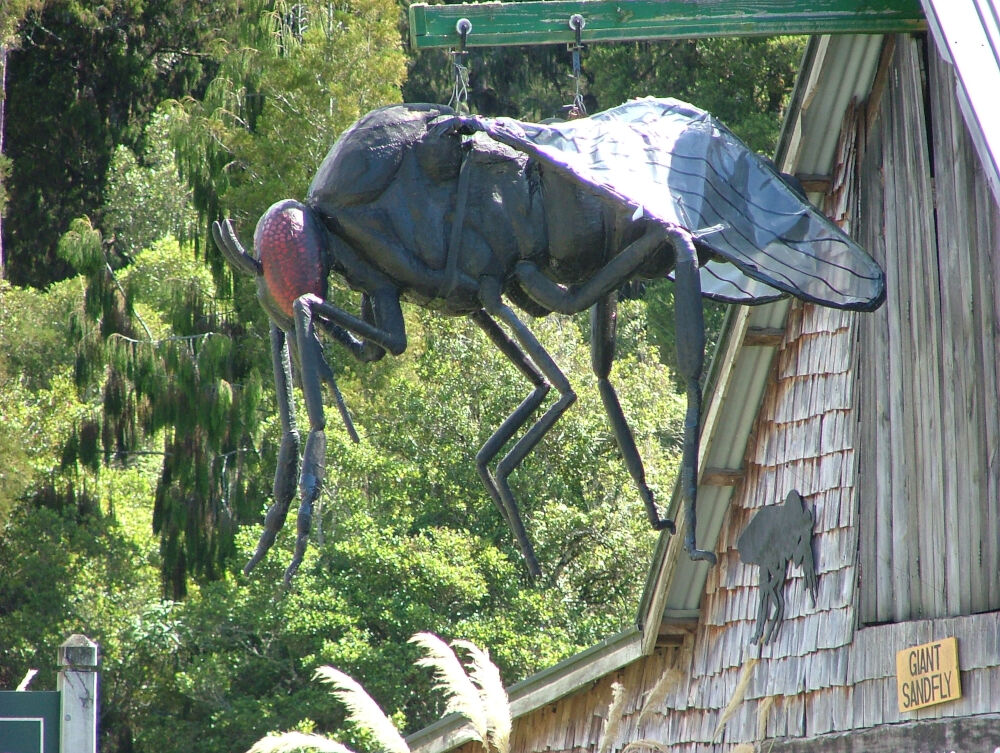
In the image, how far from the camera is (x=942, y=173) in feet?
17.9

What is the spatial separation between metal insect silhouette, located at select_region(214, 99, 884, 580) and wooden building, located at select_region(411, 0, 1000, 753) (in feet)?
2.35

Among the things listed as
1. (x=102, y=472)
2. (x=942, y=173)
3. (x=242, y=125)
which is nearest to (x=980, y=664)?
(x=942, y=173)

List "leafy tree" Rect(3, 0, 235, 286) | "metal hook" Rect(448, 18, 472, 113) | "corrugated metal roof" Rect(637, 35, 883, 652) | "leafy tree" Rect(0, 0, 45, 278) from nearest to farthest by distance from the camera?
1. "metal hook" Rect(448, 18, 472, 113)
2. "corrugated metal roof" Rect(637, 35, 883, 652)
3. "leafy tree" Rect(0, 0, 45, 278)
4. "leafy tree" Rect(3, 0, 235, 286)

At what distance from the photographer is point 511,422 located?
4656mm

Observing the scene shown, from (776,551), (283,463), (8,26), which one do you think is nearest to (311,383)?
(283,463)

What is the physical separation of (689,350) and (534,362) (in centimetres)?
54

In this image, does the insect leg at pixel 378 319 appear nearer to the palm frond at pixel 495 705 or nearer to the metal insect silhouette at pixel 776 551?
the palm frond at pixel 495 705

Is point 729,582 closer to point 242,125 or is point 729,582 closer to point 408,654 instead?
point 408,654

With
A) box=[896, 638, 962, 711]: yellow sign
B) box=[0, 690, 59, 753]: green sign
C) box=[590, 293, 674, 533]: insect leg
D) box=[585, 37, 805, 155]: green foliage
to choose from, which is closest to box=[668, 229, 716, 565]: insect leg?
box=[590, 293, 674, 533]: insect leg

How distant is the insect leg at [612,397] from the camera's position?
459 cm

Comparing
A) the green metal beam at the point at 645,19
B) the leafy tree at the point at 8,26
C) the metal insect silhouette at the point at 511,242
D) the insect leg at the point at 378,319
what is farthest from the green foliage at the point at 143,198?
the insect leg at the point at 378,319

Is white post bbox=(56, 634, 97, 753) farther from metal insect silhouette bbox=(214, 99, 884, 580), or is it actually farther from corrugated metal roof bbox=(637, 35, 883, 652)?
corrugated metal roof bbox=(637, 35, 883, 652)

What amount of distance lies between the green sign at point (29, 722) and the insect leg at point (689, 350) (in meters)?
3.07

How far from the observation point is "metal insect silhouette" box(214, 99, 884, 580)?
4273 millimetres
